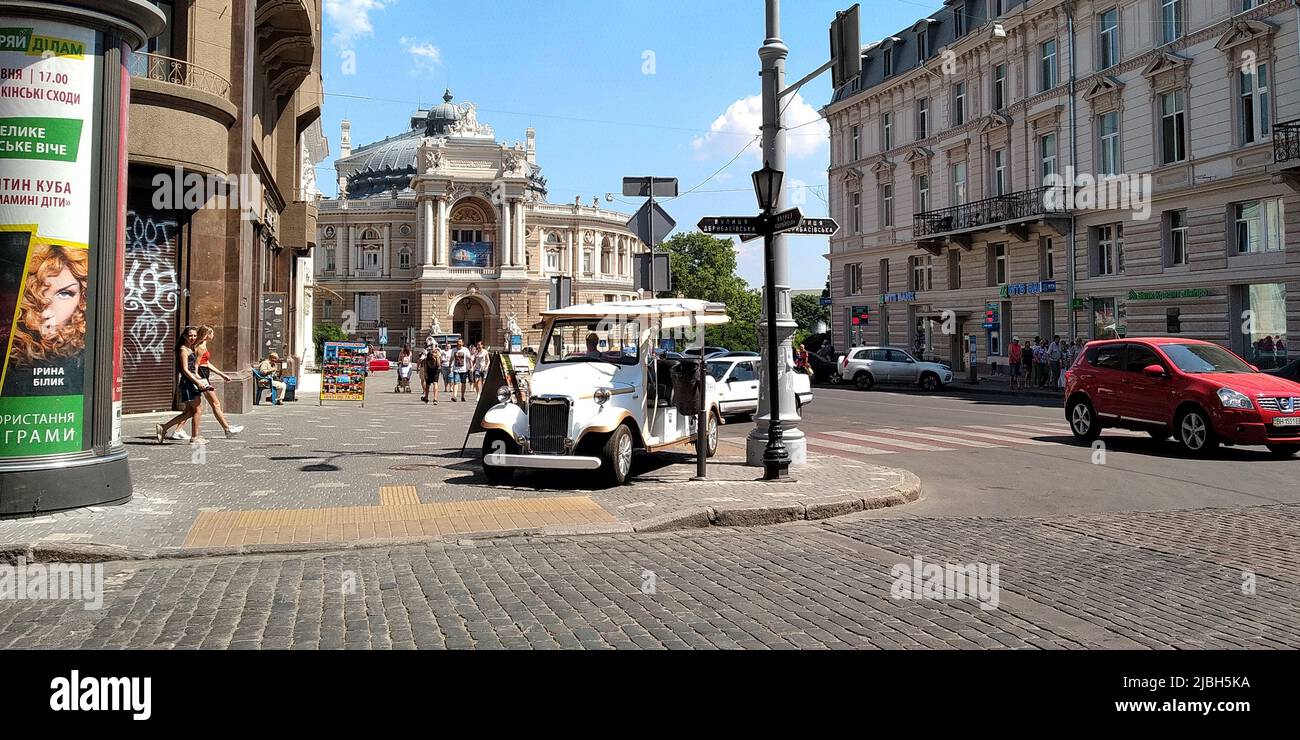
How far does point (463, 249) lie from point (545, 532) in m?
105

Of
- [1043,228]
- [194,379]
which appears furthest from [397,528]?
[1043,228]

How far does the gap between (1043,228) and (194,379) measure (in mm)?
33158

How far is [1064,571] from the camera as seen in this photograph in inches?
255

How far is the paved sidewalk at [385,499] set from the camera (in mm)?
7730

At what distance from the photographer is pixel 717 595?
5.90 m

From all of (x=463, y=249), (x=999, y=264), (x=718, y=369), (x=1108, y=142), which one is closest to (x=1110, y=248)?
(x=1108, y=142)

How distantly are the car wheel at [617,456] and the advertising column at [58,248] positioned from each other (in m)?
4.70

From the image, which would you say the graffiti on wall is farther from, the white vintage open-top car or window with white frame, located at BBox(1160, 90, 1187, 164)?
window with white frame, located at BBox(1160, 90, 1187, 164)

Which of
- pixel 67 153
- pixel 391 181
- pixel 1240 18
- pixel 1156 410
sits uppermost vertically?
pixel 391 181

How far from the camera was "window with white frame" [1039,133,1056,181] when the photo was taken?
37.6 m

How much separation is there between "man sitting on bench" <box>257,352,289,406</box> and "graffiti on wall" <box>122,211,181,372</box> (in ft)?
19.0

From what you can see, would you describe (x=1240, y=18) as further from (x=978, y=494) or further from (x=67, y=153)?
(x=67, y=153)

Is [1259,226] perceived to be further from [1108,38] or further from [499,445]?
[499,445]

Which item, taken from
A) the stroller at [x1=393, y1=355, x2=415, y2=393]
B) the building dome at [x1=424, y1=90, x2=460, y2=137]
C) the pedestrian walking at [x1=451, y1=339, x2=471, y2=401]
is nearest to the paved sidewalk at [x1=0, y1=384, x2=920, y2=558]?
the pedestrian walking at [x1=451, y1=339, x2=471, y2=401]
